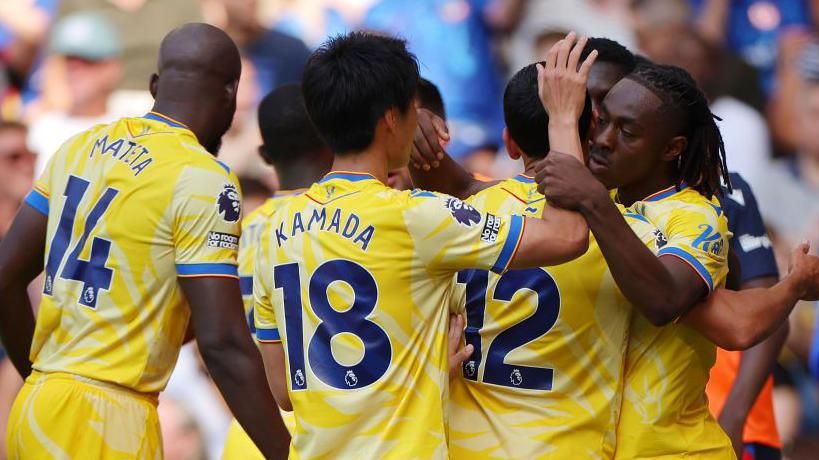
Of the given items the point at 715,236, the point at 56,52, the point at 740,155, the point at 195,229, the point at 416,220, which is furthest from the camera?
the point at 56,52

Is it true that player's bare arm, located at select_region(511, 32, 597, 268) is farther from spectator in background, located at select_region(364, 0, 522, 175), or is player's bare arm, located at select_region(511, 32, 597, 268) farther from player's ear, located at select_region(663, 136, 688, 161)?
spectator in background, located at select_region(364, 0, 522, 175)

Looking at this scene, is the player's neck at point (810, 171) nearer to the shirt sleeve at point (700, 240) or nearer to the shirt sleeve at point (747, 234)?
the shirt sleeve at point (747, 234)

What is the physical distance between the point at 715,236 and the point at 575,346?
541mm

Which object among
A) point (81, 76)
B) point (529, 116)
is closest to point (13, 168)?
point (81, 76)

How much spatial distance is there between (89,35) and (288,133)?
433cm

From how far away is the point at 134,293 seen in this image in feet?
13.4

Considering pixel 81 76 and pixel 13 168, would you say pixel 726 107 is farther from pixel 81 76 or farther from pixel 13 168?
pixel 13 168

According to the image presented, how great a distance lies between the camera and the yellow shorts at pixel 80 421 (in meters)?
4.07

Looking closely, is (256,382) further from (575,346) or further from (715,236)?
(715,236)

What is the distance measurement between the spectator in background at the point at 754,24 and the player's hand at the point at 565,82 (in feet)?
17.8

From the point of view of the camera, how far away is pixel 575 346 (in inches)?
145

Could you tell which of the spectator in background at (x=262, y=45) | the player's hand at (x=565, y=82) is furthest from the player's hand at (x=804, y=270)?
the spectator in background at (x=262, y=45)

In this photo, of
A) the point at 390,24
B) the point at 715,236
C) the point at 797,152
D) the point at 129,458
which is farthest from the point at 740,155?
the point at 129,458

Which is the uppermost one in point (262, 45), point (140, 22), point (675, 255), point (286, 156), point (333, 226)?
point (140, 22)
